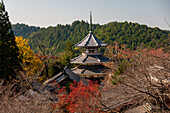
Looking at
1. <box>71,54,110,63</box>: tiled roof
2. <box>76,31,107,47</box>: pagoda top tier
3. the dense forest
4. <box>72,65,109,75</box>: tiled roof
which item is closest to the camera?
<box>72,65,109,75</box>: tiled roof

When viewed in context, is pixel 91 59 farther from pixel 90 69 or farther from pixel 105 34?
pixel 105 34

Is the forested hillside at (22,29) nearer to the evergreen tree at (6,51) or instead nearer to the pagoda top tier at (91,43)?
the pagoda top tier at (91,43)

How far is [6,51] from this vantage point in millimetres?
16578

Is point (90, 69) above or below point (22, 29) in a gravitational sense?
below

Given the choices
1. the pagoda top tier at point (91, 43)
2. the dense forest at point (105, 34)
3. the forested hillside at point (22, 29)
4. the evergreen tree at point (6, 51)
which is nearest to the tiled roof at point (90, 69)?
the pagoda top tier at point (91, 43)

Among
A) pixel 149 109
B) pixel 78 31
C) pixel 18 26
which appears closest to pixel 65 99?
pixel 149 109

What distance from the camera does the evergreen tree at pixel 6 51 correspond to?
1609 cm

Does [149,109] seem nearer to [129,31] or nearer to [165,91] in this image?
[165,91]

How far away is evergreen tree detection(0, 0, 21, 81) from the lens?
16.1 m

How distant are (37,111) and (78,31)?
63772 mm

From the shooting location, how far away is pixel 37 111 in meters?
8.23

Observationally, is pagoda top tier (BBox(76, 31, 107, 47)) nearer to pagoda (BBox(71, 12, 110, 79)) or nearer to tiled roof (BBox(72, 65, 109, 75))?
pagoda (BBox(71, 12, 110, 79))

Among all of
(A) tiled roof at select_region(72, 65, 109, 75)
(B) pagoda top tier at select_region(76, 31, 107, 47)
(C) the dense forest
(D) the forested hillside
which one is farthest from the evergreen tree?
(D) the forested hillside

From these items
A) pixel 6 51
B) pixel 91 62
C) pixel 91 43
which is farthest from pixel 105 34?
pixel 6 51
